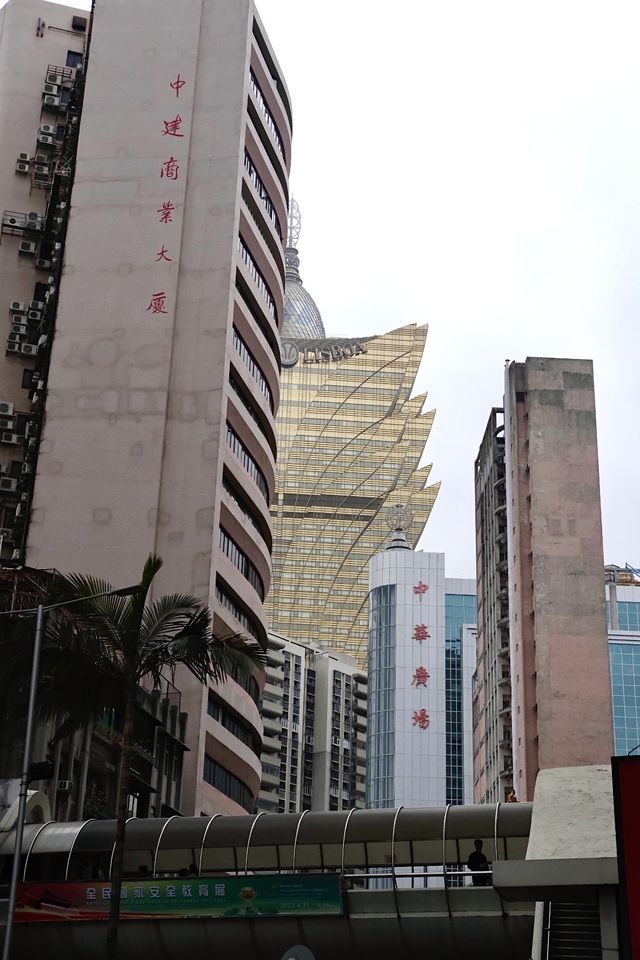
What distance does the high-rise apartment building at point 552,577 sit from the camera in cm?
8150

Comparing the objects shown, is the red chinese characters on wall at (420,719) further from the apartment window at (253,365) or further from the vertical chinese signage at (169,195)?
the vertical chinese signage at (169,195)

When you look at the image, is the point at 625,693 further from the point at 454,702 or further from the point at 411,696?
the point at 454,702

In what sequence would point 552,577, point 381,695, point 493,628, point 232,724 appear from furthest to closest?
point 381,695
point 493,628
point 552,577
point 232,724

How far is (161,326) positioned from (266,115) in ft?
52.7

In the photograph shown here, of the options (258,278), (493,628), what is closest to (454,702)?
(493,628)

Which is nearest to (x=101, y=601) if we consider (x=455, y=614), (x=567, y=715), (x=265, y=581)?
(x=265, y=581)

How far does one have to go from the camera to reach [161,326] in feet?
212

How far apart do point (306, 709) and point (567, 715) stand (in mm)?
82896

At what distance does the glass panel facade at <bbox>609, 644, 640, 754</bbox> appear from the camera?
135 metres

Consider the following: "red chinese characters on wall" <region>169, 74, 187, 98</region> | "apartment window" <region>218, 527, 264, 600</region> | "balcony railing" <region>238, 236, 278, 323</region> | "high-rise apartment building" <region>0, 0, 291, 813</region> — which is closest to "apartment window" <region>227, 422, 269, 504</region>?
"high-rise apartment building" <region>0, 0, 291, 813</region>

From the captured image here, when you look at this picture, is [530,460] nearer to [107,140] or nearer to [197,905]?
[107,140]

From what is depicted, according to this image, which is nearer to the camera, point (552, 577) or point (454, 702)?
point (552, 577)

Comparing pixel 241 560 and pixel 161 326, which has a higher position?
pixel 161 326

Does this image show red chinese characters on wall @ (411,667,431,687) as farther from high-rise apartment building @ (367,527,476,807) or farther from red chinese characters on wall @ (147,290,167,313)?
red chinese characters on wall @ (147,290,167,313)
